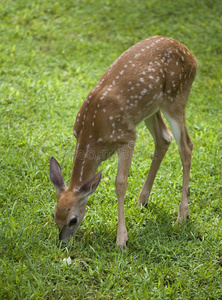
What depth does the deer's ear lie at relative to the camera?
448cm

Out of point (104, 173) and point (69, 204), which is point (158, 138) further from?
point (69, 204)

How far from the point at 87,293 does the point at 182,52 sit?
3037 millimetres

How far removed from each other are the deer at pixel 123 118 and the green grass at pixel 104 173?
0.86 ft

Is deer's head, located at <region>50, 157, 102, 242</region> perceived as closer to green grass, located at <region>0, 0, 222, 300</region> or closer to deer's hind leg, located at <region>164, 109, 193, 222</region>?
green grass, located at <region>0, 0, 222, 300</region>

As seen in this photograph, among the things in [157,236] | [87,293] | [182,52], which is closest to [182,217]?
[157,236]

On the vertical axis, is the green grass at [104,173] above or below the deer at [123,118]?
below

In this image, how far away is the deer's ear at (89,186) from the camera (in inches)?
176

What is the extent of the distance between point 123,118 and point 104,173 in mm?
1293

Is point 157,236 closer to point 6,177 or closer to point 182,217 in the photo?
point 182,217

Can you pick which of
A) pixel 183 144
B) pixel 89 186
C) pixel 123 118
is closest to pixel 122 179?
pixel 89 186

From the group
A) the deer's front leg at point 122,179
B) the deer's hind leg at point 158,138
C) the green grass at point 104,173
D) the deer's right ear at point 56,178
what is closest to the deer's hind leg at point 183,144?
the green grass at point 104,173

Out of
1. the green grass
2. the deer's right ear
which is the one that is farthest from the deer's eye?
the deer's right ear

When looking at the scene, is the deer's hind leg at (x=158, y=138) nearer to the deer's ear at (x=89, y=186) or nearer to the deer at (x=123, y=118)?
the deer at (x=123, y=118)

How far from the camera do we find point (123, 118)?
477cm
